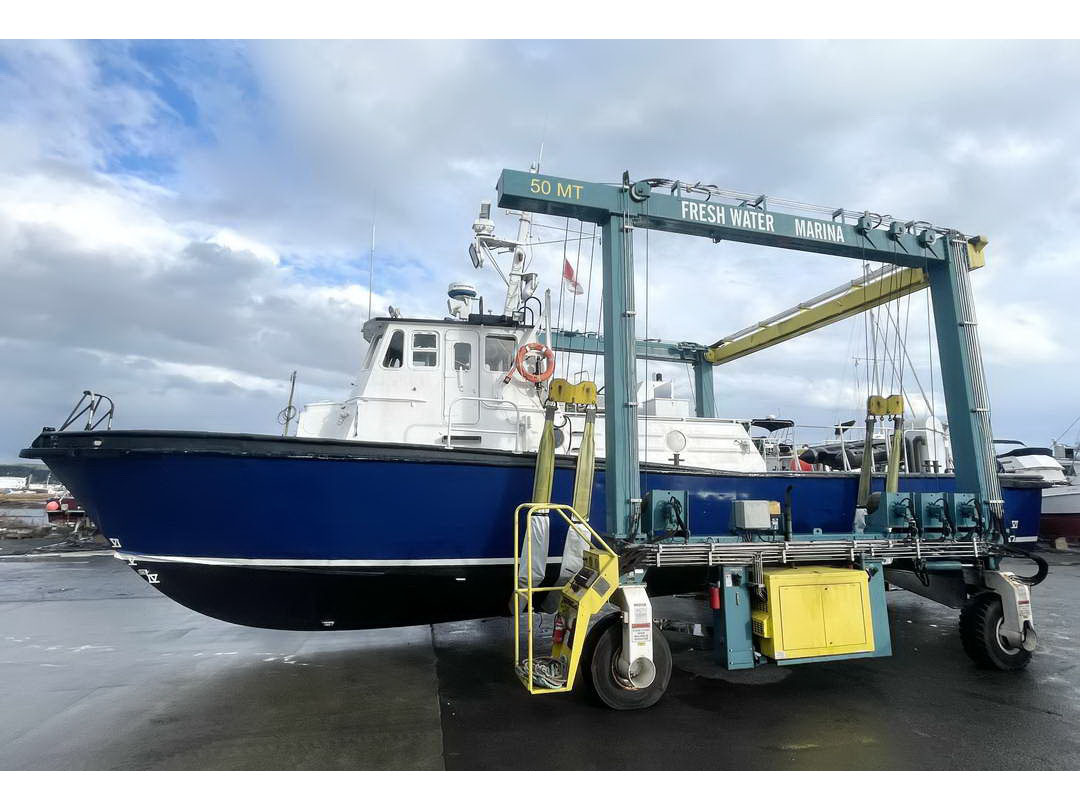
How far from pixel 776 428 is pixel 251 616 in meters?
8.37

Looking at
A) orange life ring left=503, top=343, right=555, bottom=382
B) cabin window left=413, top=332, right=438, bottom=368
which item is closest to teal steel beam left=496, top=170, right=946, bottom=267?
orange life ring left=503, top=343, right=555, bottom=382

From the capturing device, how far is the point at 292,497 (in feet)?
16.2

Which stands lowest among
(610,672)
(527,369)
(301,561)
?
(610,672)

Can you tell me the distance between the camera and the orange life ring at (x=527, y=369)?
261 inches

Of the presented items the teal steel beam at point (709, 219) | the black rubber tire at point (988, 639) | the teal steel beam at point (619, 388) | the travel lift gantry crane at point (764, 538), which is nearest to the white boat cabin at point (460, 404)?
the teal steel beam at point (619, 388)

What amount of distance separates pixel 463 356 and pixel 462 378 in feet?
0.98

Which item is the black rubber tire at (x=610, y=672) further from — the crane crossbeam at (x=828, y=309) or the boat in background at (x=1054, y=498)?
the boat in background at (x=1054, y=498)

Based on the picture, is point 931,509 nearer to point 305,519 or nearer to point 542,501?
point 542,501

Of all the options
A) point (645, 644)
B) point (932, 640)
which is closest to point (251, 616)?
point (645, 644)

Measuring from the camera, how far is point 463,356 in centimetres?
684

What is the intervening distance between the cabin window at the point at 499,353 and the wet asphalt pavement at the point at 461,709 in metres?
3.16

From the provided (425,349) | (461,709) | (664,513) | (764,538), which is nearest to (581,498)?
(664,513)

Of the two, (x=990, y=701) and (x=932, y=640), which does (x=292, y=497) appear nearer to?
(x=990, y=701)

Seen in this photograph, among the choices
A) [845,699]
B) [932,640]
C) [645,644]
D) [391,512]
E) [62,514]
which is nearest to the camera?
[645,644]
